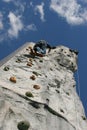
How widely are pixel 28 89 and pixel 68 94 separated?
5.70 m

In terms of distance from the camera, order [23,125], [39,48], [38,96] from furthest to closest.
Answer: [39,48]
[38,96]
[23,125]

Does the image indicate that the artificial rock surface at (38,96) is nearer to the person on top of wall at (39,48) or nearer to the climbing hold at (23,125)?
the climbing hold at (23,125)

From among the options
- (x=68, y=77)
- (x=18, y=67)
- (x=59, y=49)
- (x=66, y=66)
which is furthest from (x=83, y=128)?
(x=59, y=49)

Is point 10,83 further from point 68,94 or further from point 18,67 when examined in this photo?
point 68,94

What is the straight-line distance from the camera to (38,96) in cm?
2503

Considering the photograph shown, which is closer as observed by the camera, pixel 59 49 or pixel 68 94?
pixel 68 94

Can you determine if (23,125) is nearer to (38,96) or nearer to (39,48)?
(38,96)

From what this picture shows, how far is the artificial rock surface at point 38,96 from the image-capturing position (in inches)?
822

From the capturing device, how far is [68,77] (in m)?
35.8

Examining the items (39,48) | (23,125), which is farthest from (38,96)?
(39,48)

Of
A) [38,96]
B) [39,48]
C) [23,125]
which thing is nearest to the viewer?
[23,125]

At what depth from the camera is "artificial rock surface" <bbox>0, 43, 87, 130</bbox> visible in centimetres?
2089

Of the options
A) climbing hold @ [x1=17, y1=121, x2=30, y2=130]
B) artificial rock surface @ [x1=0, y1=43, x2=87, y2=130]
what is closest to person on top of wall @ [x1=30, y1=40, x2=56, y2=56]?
artificial rock surface @ [x1=0, y1=43, x2=87, y2=130]

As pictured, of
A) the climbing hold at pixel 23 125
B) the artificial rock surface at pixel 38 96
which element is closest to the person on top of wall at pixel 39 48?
the artificial rock surface at pixel 38 96
